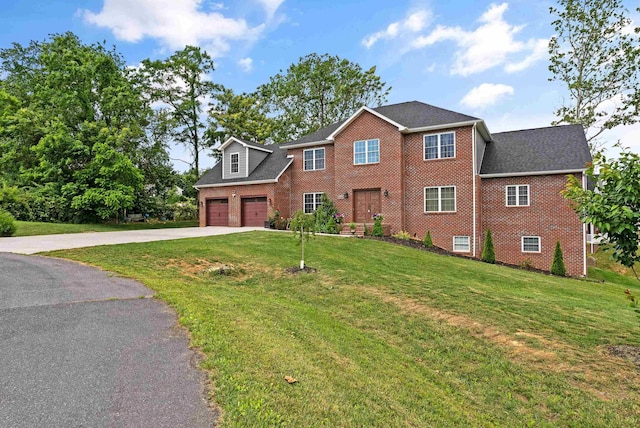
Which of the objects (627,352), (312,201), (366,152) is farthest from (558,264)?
(312,201)

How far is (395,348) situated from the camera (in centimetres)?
512

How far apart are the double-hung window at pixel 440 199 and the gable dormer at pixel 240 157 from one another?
40.4 ft

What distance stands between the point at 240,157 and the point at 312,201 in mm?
6625

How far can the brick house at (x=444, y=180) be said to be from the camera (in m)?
16.7

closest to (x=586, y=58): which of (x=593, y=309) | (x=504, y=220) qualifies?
(x=504, y=220)

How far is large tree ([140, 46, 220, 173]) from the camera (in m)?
32.3

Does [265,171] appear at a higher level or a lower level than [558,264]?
higher

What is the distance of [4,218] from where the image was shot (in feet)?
52.5

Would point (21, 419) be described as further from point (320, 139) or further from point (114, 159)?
point (114, 159)

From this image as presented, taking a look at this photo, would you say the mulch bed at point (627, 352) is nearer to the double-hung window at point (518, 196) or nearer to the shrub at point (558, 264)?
the shrub at point (558, 264)

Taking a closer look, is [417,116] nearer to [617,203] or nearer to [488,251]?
[488,251]

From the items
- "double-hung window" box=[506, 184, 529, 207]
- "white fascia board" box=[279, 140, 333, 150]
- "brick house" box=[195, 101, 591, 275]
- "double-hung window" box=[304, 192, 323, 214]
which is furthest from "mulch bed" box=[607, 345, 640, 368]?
"white fascia board" box=[279, 140, 333, 150]

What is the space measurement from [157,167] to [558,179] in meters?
30.4

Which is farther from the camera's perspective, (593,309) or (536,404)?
(593,309)
